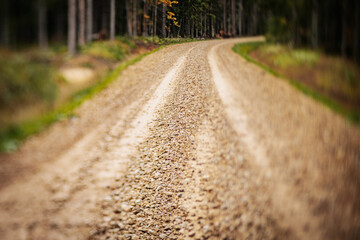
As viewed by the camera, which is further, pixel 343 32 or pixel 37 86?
pixel 37 86

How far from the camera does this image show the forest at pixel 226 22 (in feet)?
5.07

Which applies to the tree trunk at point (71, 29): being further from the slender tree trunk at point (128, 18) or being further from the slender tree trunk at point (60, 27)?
the slender tree trunk at point (128, 18)

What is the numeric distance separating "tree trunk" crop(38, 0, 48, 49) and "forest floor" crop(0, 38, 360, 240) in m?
0.94

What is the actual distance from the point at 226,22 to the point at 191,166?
350 centimetres

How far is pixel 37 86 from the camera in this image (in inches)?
69.7

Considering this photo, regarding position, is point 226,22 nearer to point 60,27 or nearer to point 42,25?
point 60,27

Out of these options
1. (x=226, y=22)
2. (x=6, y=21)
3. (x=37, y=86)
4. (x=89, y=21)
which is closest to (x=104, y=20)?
(x=89, y=21)

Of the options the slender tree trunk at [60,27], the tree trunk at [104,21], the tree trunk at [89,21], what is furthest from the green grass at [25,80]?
the tree trunk at [104,21]

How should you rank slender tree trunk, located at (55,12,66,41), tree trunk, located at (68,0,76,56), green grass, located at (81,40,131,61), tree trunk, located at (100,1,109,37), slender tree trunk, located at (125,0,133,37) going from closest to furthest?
slender tree trunk, located at (55,12,66,41), tree trunk, located at (68,0,76,56), green grass, located at (81,40,131,61), tree trunk, located at (100,1,109,37), slender tree trunk, located at (125,0,133,37)

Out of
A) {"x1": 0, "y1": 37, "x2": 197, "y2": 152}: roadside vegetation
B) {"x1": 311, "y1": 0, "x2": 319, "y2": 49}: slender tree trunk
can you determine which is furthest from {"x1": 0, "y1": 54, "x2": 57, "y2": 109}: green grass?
{"x1": 311, "y1": 0, "x2": 319, "y2": 49}: slender tree trunk

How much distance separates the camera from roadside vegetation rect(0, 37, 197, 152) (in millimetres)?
1576

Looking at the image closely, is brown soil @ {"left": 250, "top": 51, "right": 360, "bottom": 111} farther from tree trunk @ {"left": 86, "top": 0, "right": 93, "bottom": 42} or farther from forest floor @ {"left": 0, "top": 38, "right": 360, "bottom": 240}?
tree trunk @ {"left": 86, "top": 0, "right": 93, "bottom": 42}

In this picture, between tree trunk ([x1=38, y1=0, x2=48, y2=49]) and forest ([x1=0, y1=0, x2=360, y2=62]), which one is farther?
tree trunk ([x1=38, y1=0, x2=48, y2=49])

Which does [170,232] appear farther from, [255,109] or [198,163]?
[255,109]
